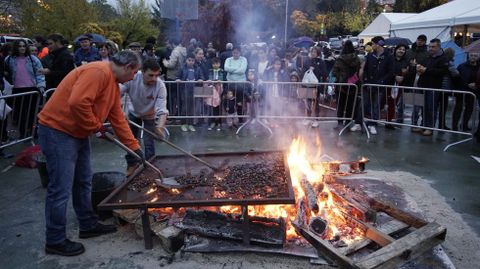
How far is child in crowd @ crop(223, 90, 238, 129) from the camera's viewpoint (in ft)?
31.8

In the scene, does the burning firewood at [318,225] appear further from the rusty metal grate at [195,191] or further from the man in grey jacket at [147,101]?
the man in grey jacket at [147,101]

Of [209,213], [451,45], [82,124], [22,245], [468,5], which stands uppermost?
[468,5]

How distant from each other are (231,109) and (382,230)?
6.30m

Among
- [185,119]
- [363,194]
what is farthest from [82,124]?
[185,119]

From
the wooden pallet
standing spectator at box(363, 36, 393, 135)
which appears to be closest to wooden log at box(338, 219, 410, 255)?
the wooden pallet

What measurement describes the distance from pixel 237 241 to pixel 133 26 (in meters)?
33.1

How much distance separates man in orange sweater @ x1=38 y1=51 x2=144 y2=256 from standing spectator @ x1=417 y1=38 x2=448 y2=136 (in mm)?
7458

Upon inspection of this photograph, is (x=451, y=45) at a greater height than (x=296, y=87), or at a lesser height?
greater

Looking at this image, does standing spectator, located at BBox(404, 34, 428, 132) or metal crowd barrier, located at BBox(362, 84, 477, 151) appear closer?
metal crowd barrier, located at BBox(362, 84, 477, 151)

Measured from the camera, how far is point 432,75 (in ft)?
29.9

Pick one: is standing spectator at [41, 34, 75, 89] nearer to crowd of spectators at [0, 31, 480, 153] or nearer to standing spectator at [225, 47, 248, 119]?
crowd of spectators at [0, 31, 480, 153]

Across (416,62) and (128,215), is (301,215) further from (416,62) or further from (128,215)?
(416,62)

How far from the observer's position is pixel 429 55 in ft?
30.4

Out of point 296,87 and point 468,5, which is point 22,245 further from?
point 468,5
